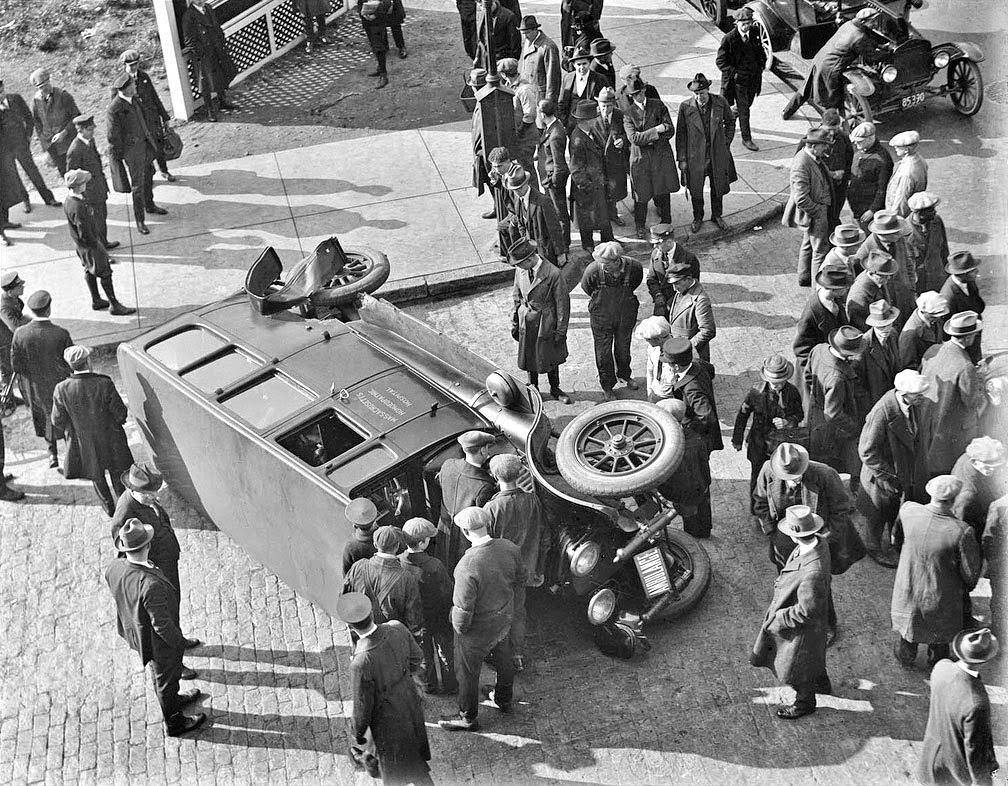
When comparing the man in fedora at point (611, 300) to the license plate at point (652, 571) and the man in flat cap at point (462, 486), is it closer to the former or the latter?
the man in flat cap at point (462, 486)

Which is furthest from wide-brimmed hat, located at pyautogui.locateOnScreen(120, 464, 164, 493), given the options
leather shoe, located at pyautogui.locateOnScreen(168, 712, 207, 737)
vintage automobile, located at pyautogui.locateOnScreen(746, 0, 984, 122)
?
vintage automobile, located at pyautogui.locateOnScreen(746, 0, 984, 122)

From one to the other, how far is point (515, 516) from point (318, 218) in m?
7.62

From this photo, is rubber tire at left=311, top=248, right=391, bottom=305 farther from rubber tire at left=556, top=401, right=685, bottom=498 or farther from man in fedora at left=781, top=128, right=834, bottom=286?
man in fedora at left=781, top=128, right=834, bottom=286

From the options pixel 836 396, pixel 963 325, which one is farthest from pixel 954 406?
pixel 836 396

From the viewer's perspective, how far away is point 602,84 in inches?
581

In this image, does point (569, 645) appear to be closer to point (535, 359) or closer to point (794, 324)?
point (535, 359)

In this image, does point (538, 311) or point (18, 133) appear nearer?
point (538, 311)

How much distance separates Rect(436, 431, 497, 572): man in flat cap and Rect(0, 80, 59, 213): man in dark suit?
29.6ft

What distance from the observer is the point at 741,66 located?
14695 millimetres

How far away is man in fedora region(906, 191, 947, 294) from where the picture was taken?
35.2 ft

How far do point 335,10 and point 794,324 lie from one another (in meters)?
10.9

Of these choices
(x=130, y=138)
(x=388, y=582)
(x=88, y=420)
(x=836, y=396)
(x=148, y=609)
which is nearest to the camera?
(x=388, y=582)

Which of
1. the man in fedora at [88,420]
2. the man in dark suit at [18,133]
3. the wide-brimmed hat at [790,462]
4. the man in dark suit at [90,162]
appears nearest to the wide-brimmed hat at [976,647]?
the wide-brimmed hat at [790,462]

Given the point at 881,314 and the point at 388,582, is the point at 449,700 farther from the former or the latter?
the point at 881,314
